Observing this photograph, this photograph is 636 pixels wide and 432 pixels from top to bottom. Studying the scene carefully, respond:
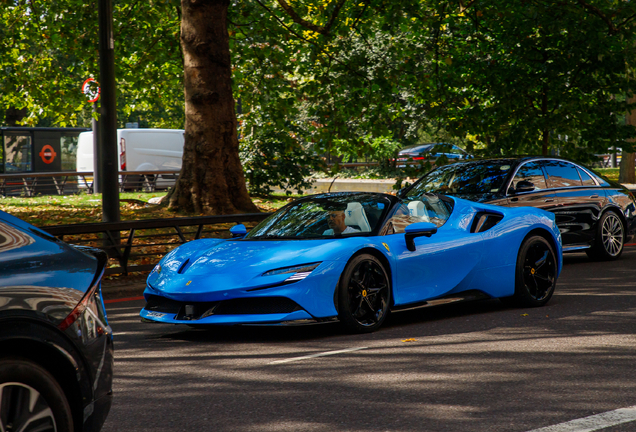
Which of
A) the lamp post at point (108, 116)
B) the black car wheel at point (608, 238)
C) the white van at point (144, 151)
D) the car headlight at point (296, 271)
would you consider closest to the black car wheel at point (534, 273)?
the car headlight at point (296, 271)

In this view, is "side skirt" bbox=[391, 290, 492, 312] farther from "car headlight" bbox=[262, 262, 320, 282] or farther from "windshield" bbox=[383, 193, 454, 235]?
"car headlight" bbox=[262, 262, 320, 282]

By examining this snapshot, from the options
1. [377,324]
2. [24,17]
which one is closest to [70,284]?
[377,324]

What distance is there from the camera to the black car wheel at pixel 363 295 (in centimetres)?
646

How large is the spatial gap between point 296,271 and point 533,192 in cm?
621

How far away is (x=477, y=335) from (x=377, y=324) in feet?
2.77

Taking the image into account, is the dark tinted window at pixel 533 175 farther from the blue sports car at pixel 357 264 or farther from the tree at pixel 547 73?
the tree at pixel 547 73

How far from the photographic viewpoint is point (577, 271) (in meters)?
10.9

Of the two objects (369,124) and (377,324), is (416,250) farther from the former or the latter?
(369,124)

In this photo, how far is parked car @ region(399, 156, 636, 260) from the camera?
11336mm

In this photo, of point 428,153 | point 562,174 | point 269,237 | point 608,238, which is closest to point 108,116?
point 269,237

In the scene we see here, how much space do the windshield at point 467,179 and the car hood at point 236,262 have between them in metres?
5.00

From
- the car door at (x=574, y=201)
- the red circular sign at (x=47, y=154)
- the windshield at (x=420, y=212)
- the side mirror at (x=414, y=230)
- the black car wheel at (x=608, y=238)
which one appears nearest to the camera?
the side mirror at (x=414, y=230)

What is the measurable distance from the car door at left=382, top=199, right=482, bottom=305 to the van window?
30.7 meters

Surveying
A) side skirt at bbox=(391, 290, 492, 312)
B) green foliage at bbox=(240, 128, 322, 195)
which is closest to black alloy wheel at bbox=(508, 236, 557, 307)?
side skirt at bbox=(391, 290, 492, 312)
